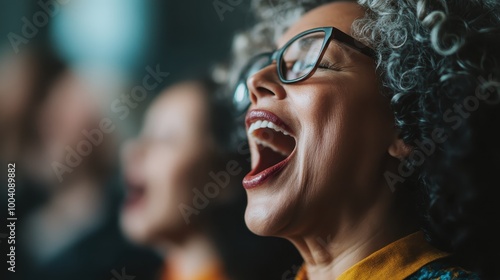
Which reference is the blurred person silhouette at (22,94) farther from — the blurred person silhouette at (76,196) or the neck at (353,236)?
the neck at (353,236)

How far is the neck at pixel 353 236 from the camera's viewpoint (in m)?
0.96

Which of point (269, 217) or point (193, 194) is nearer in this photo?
point (269, 217)

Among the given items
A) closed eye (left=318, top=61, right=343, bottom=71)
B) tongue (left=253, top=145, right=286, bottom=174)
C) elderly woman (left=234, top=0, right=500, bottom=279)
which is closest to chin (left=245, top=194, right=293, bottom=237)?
elderly woman (left=234, top=0, right=500, bottom=279)

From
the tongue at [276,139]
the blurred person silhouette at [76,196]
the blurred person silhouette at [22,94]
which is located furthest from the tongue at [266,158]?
the blurred person silhouette at [22,94]

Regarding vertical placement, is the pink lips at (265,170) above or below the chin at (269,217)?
above

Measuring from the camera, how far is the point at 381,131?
943 mm

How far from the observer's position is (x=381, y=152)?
0.95 meters

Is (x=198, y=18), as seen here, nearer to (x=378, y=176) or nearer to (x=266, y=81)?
(x=266, y=81)

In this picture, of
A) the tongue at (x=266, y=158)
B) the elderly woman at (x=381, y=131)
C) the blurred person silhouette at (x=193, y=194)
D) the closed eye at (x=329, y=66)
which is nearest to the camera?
the elderly woman at (x=381, y=131)

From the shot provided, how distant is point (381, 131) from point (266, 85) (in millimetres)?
215

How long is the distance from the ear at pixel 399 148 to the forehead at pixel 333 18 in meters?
0.21

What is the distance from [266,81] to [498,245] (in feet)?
1.51

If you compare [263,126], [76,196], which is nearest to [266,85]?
[263,126]

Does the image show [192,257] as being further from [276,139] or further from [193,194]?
[276,139]
